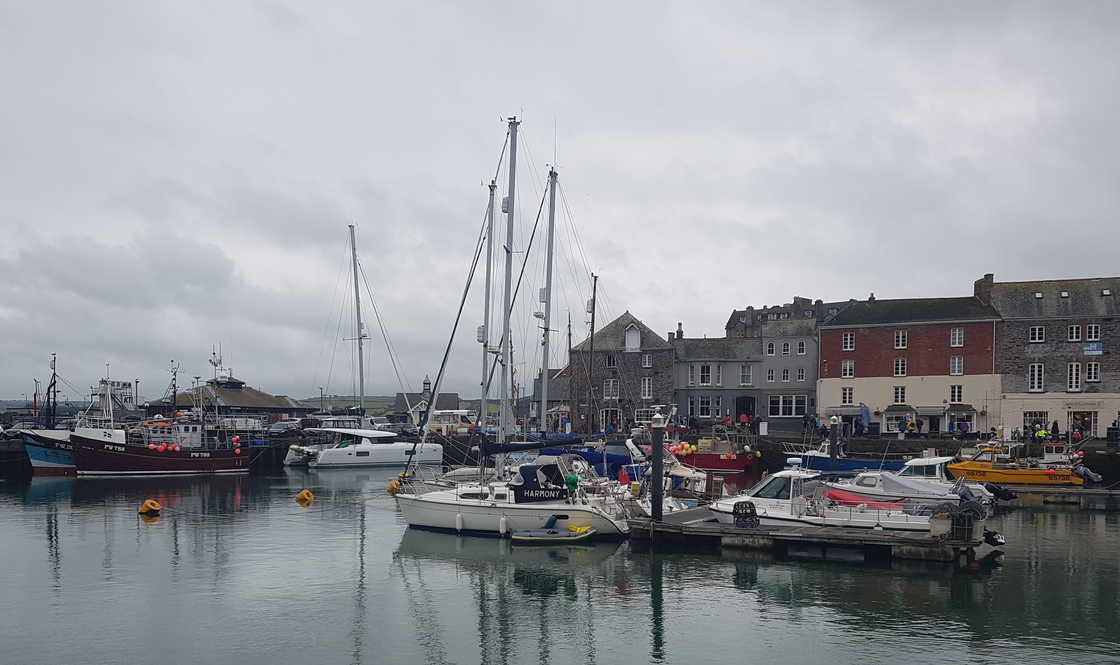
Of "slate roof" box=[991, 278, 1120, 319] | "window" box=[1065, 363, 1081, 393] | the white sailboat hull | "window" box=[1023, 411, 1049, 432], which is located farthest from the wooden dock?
"slate roof" box=[991, 278, 1120, 319]

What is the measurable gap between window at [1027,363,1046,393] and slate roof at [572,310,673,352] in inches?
1131

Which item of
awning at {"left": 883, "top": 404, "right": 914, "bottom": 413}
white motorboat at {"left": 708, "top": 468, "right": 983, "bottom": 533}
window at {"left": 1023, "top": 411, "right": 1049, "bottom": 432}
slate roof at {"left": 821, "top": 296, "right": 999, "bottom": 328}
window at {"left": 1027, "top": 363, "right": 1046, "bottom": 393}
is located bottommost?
white motorboat at {"left": 708, "top": 468, "right": 983, "bottom": 533}

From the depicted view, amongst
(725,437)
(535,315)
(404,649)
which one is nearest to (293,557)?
(404,649)

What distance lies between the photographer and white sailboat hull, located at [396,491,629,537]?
2994cm

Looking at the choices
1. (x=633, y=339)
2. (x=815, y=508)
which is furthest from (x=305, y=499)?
(x=633, y=339)

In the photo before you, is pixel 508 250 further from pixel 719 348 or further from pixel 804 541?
pixel 719 348

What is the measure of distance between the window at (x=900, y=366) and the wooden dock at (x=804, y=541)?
40.9 m

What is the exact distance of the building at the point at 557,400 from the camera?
255 ft

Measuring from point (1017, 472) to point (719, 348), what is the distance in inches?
1391

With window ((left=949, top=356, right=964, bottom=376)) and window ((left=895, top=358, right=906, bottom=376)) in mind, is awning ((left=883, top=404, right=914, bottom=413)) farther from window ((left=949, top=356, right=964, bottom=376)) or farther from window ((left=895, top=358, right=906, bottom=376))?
window ((left=949, top=356, right=964, bottom=376))

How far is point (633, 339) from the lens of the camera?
78.8 metres

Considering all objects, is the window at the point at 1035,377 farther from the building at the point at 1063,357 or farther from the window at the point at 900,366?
the window at the point at 900,366

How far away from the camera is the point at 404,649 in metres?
19.1

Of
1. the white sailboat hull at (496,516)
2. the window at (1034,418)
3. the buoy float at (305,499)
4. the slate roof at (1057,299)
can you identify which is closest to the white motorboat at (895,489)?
the white sailboat hull at (496,516)
